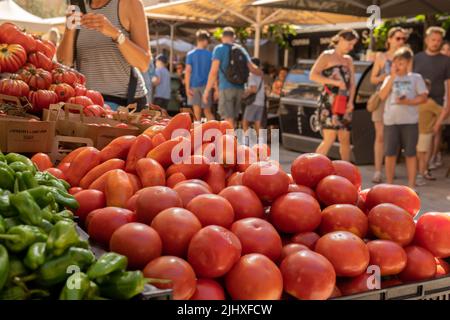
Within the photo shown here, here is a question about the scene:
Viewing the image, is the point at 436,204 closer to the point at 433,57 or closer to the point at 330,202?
the point at 433,57

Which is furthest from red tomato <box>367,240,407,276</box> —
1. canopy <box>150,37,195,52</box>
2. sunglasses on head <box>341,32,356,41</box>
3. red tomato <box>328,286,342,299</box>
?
canopy <box>150,37,195,52</box>

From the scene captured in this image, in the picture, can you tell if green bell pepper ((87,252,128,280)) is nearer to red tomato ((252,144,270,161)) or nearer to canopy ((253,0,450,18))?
red tomato ((252,144,270,161))

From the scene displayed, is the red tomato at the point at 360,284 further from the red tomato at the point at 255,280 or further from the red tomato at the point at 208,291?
the red tomato at the point at 208,291

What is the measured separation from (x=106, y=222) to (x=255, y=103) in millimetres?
8536

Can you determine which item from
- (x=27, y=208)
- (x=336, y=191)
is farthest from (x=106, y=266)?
(x=336, y=191)

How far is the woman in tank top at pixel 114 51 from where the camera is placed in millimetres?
3957

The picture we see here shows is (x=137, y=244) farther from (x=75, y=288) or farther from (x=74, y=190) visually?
(x=74, y=190)

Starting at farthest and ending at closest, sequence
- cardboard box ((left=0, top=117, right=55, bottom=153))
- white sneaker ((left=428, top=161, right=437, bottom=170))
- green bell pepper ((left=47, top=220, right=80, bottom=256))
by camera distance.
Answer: white sneaker ((left=428, top=161, right=437, bottom=170)) → cardboard box ((left=0, top=117, right=55, bottom=153)) → green bell pepper ((left=47, top=220, right=80, bottom=256))

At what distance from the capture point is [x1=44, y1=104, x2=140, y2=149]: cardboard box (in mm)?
2963

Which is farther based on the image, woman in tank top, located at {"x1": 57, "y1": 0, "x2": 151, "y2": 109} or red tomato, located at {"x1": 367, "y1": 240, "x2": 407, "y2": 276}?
woman in tank top, located at {"x1": 57, "y1": 0, "x2": 151, "y2": 109}

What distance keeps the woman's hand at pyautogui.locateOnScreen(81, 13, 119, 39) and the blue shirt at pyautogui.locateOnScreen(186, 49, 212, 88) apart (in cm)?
683

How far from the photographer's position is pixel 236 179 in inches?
87.3

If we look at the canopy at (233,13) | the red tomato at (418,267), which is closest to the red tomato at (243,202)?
the red tomato at (418,267)

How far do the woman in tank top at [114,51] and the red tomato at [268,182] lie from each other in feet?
6.68
